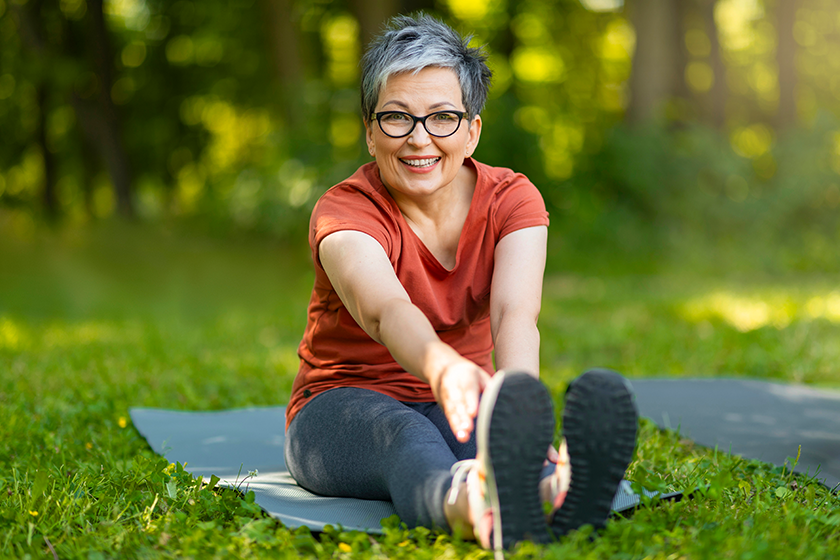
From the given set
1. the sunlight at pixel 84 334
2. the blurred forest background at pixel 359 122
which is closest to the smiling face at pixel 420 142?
the sunlight at pixel 84 334

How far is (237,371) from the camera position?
4770 mm

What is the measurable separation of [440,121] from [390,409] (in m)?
0.85

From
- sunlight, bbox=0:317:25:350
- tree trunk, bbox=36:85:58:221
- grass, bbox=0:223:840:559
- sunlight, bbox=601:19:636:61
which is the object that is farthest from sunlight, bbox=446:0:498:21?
sunlight, bbox=0:317:25:350

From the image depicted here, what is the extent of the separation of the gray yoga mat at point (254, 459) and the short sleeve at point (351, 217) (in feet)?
2.33

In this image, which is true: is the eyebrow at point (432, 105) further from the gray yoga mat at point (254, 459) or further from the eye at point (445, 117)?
the gray yoga mat at point (254, 459)

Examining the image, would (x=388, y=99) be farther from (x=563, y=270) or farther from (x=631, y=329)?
(x=563, y=270)

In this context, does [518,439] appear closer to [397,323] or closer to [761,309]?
[397,323]

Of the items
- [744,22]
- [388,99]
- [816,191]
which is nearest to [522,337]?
[388,99]

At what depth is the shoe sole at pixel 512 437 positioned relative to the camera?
1611 mm

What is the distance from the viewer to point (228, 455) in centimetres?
296

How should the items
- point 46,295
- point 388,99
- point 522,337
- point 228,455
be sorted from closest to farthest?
1. point 522,337
2. point 388,99
3. point 228,455
4. point 46,295

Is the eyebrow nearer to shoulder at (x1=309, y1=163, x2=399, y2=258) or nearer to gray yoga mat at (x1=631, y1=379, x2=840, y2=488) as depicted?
shoulder at (x1=309, y1=163, x2=399, y2=258)

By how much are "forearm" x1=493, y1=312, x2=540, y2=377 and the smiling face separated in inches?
19.6

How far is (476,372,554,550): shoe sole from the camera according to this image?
5.29 feet
